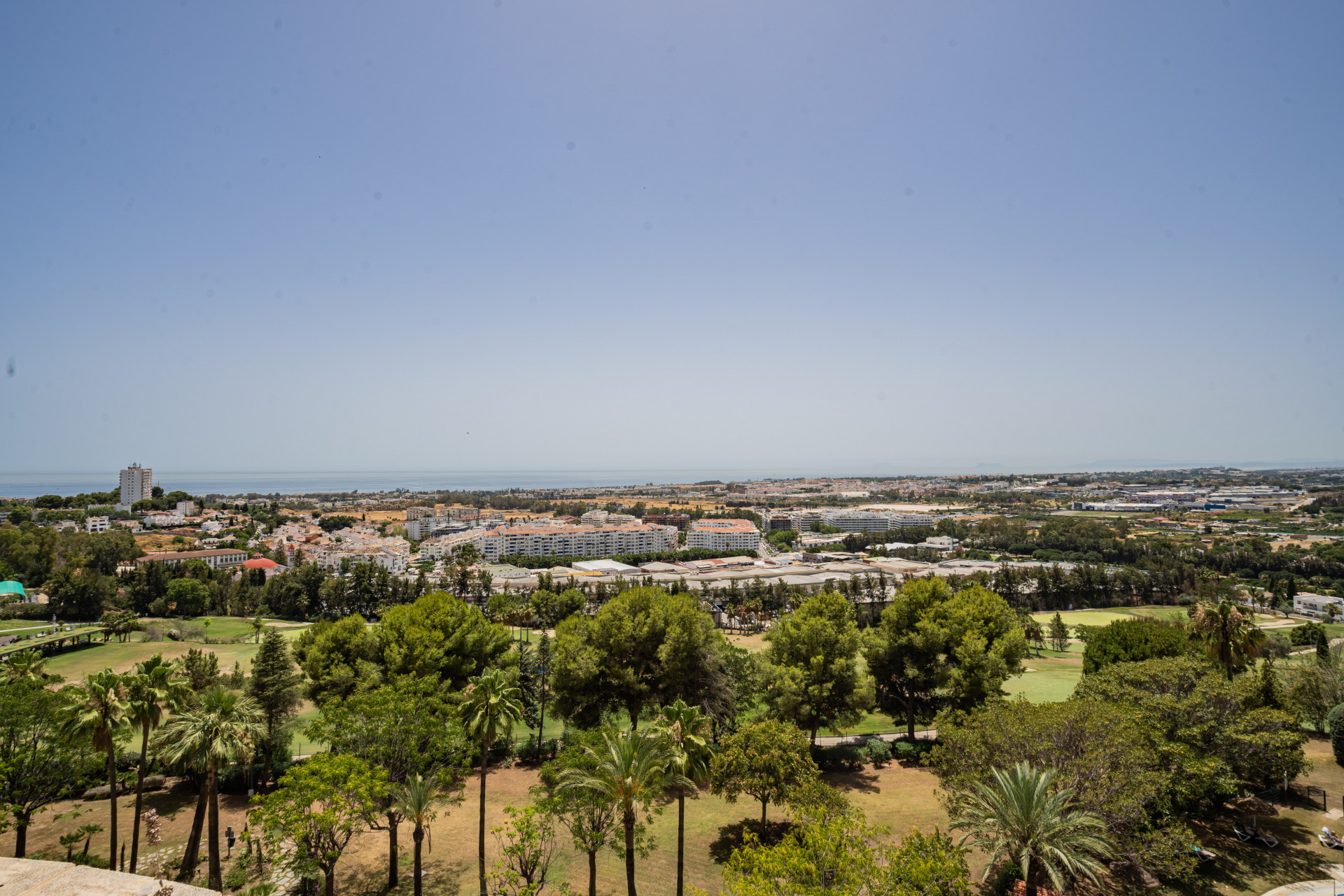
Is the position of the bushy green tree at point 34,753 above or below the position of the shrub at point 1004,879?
above

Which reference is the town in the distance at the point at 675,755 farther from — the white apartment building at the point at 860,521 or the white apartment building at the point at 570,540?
the white apartment building at the point at 860,521

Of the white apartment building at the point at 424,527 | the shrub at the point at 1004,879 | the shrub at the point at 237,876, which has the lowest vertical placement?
the white apartment building at the point at 424,527

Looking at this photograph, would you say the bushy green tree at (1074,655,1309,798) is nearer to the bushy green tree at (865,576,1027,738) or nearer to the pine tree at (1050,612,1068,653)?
the bushy green tree at (865,576,1027,738)

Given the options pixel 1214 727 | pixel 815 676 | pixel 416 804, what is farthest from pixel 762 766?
pixel 1214 727

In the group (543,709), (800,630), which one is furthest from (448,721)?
(800,630)

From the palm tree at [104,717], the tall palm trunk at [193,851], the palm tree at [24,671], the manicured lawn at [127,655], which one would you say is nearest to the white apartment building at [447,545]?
the manicured lawn at [127,655]

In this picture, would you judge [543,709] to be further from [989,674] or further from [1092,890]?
[1092,890]
